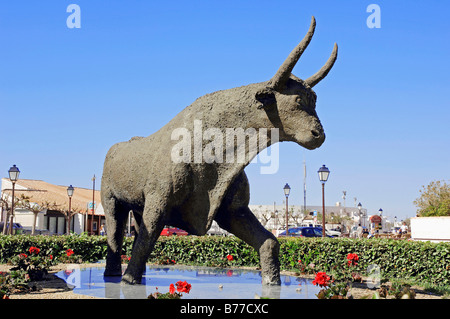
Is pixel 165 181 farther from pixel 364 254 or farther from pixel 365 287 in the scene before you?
pixel 364 254

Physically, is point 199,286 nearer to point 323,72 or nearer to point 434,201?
point 323,72

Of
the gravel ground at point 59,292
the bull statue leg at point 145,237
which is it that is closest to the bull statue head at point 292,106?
the bull statue leg at point 145,237

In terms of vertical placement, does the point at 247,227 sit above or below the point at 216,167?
below

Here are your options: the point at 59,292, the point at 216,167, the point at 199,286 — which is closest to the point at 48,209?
the point at 59,292

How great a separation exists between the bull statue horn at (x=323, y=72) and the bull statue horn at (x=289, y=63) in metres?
0.43

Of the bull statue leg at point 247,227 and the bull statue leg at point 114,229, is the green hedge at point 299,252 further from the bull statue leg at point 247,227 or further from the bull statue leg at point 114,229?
the bull statue leg at point 114,229

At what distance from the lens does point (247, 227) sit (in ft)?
22.8

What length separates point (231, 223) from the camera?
23.0ft

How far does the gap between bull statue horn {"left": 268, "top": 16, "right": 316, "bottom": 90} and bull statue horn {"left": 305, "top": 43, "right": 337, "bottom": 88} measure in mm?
426

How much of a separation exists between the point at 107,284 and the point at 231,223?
80.2 inches

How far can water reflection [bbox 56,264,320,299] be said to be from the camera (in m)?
5.98

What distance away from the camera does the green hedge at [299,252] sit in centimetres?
973

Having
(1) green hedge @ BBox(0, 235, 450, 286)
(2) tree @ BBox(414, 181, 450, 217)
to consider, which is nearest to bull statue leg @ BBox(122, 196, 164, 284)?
(1) green hedge @ BBox(0, 235, 450, 286)

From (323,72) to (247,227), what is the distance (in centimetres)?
247
